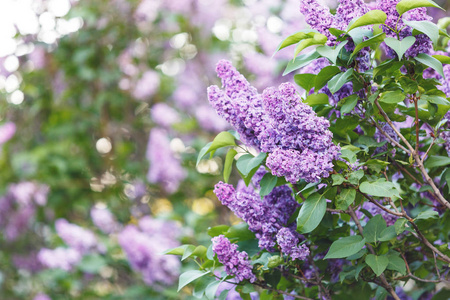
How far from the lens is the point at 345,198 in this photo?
847mm

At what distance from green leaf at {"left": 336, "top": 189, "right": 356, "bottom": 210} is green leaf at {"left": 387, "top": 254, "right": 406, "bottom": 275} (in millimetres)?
154

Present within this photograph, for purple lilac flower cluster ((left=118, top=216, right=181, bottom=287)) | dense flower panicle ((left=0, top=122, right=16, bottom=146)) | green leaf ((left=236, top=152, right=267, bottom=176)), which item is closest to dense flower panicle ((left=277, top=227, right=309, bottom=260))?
green leaf ((left=236, top=152, right=267, bottom=176))

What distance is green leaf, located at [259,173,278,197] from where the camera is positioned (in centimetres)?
90

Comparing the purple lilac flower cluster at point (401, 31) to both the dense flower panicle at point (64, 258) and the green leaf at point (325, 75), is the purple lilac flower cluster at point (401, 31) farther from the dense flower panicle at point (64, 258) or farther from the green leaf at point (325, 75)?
the dense flower panicle at point (64, 258)

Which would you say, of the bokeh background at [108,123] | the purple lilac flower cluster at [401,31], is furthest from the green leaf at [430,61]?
the bokeh background at [108,123]

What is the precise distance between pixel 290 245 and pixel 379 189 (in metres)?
0.21

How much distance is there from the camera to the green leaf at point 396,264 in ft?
2.87

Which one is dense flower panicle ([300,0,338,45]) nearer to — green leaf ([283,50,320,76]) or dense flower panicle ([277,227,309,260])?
green leaf ([283,50,320,76])

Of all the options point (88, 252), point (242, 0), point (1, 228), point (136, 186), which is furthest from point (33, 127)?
point (242, 0)

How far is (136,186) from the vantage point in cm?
324

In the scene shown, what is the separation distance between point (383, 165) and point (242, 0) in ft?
8.69

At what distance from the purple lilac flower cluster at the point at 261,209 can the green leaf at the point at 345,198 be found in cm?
14

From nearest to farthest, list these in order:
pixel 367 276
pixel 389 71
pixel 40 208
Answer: pixel 389 71
pixel 367 276
pixel 40 208

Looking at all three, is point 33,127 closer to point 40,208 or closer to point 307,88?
point 40,208
